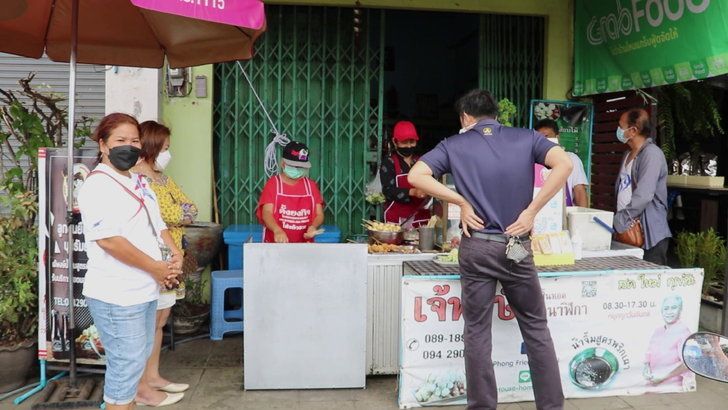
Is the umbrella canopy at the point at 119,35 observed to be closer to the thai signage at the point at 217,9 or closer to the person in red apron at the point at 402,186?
the thai signage at the point at 217,9

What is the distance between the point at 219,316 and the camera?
5.09 meters

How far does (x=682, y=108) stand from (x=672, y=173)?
1.27m

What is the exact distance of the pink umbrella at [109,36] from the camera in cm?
370

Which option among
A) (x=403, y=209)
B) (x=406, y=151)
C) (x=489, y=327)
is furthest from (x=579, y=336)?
(x=406, y=151)

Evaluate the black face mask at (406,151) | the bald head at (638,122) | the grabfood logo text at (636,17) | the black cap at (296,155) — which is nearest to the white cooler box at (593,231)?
the bald head at (638,122)

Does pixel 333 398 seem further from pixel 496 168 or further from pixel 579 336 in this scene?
pixel 496 168

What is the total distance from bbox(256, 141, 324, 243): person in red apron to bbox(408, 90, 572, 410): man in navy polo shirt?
131 centimetres

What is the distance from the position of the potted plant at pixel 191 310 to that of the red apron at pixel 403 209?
185 cm

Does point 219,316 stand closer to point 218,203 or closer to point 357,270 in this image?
point 218,203

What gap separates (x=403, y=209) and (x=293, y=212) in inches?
43.5

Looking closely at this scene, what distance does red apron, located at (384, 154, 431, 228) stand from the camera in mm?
5008

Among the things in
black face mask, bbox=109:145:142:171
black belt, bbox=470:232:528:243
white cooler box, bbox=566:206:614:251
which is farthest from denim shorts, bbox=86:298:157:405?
white cooler box, bbox=566:206:614:251

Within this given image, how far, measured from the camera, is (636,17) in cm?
501

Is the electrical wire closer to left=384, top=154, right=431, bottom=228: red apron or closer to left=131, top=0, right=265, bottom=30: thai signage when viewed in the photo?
left=384, top=154, right=431, bottom=228: red apron
